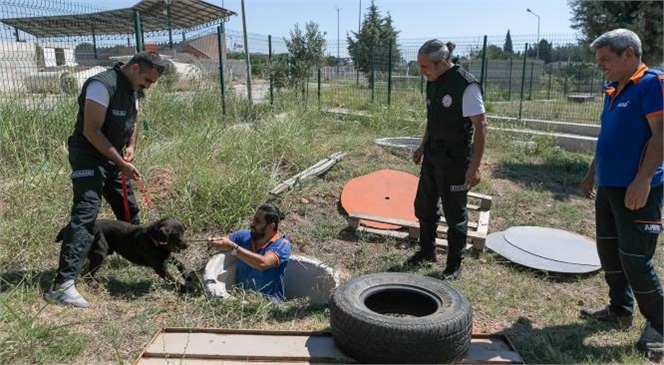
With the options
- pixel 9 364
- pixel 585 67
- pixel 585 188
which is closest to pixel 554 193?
pixel 585 188

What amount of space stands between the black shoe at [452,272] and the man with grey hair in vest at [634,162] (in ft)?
4.19

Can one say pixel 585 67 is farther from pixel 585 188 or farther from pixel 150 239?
pixel 150 239

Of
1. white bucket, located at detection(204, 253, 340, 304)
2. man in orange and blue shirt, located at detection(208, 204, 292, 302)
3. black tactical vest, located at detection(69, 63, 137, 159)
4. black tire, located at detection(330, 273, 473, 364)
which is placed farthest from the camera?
white bucket, located at detection(204, 253, 340, 304)

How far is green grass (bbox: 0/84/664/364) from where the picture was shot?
3.08 m

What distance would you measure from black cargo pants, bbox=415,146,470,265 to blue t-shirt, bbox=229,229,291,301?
1.24 meters

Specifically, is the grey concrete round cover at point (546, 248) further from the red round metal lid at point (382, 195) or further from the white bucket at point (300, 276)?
the white bucket at point (300, 276)

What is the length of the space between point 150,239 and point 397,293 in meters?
1.83

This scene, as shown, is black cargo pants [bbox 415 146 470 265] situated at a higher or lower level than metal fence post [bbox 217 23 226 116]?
lower

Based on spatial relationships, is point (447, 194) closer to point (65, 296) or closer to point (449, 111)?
point (449, 111)

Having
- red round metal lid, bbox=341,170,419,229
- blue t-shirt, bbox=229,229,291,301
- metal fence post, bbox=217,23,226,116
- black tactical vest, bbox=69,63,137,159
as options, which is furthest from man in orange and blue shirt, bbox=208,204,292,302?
metal fence post, bbox=217,23,226,116

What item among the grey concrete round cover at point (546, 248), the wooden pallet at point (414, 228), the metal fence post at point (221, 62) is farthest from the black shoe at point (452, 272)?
the metal fence post at point (221, 62)

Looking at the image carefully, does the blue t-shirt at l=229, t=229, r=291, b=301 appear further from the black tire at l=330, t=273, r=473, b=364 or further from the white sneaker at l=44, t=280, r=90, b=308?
the white sneaker at l=44, t=280, r=90, b=308

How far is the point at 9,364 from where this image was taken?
257 cm

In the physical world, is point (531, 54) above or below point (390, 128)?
above
